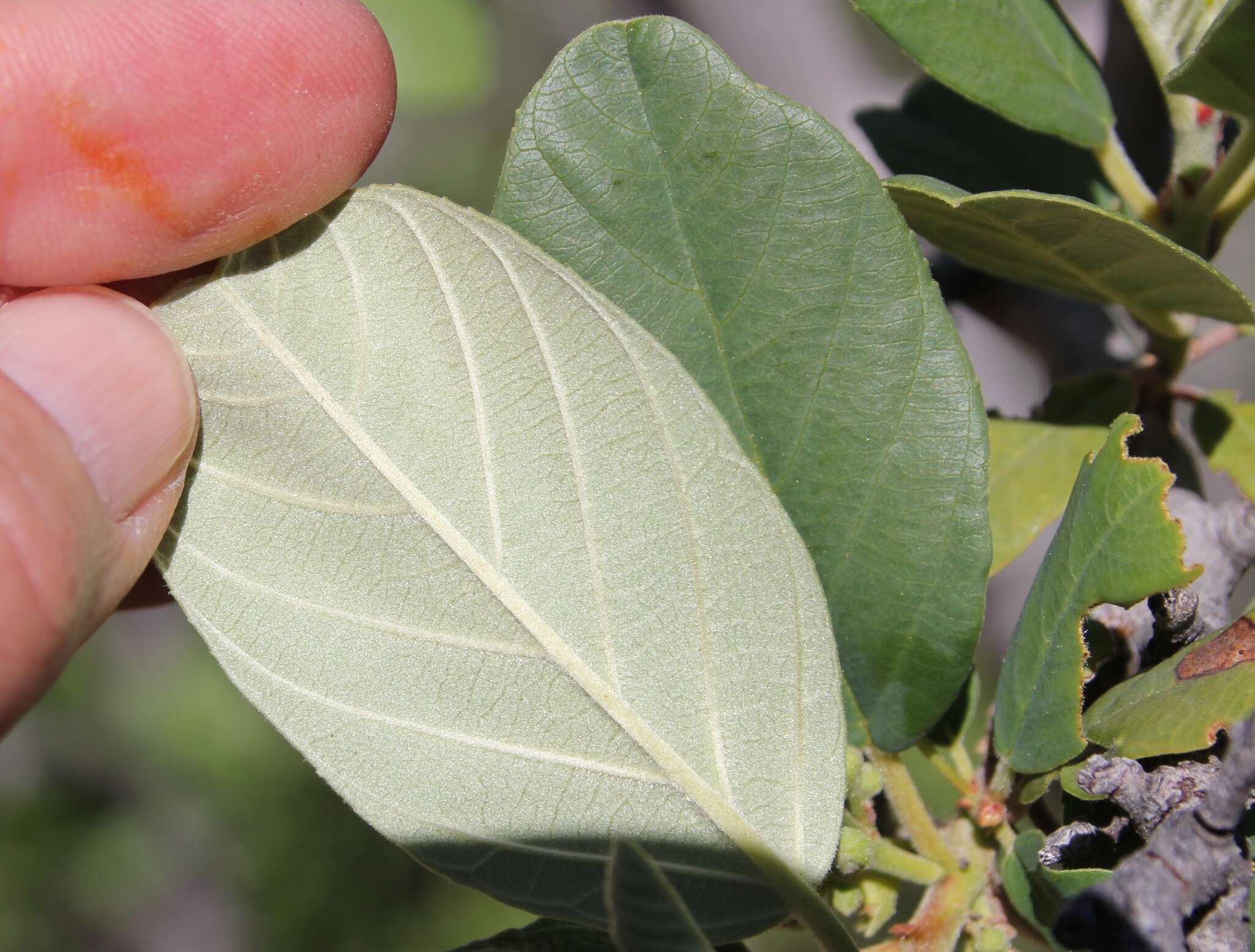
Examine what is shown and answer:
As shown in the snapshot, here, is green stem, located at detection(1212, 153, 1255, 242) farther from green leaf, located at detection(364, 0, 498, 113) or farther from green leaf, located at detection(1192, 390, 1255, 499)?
green leaf, located at detection(364, 0, 498, 113)

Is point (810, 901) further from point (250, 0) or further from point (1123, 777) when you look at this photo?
point (250, 0)

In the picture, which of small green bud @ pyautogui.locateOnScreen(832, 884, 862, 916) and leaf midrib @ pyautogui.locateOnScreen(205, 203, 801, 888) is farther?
small green bud @ pyautogui.locateOnScreen(832, 884, 862, 916)

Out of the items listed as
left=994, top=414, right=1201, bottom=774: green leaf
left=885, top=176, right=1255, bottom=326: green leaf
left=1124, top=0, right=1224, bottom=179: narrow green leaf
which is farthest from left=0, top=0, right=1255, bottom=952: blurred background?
left=994, top=414, right=1201, bottom=774: green leaf

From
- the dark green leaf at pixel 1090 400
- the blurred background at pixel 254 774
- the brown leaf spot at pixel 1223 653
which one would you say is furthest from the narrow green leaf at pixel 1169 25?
the blurred background at pixel 254 774

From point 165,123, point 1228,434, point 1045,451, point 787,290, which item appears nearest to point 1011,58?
point 787,290

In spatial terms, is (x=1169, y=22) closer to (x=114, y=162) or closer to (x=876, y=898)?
(x=876, y=898)

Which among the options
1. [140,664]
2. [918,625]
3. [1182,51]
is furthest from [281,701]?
[140,664]

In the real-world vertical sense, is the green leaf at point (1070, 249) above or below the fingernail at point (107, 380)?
above

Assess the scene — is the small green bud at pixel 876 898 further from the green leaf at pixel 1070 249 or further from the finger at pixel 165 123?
the finger at pixel 165 123
